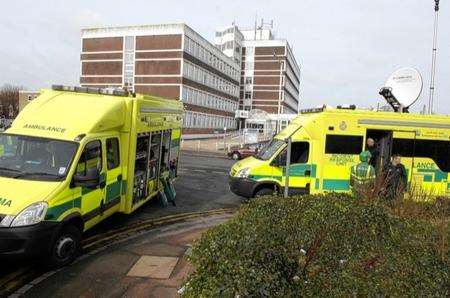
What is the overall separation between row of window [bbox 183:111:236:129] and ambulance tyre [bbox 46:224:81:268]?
43.3m

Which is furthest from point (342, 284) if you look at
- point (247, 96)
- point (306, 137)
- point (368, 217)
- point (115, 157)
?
point (247, 96)

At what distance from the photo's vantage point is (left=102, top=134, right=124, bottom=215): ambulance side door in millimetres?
9297

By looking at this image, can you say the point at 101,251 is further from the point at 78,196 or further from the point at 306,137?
the point at 306,137

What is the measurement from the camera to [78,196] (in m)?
7.91

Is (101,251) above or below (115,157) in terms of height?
below

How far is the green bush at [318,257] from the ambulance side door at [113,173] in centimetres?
417

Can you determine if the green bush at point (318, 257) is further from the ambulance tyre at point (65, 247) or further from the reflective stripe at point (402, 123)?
the reflective stripe at point (402, 123)

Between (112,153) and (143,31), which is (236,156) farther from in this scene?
(143,31)

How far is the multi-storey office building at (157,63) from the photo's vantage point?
191 ft

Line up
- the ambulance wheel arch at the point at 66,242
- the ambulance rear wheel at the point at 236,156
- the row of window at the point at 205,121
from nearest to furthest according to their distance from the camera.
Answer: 1. the ambulance wheel arch at the point at 66,242
2. the ambulance rear wheel at the point at 236,156
3. the row of window at the point at 205,121

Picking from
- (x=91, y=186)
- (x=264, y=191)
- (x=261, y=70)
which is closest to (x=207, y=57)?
(x=261, y=70)

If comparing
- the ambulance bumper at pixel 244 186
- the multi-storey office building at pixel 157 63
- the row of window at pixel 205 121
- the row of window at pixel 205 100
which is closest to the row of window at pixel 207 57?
the multi-storey office building at pixel 157 63

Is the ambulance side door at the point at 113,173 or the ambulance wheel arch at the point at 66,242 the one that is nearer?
the ambulance wheel arch at the point at 66,242

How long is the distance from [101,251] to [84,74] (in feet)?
204
